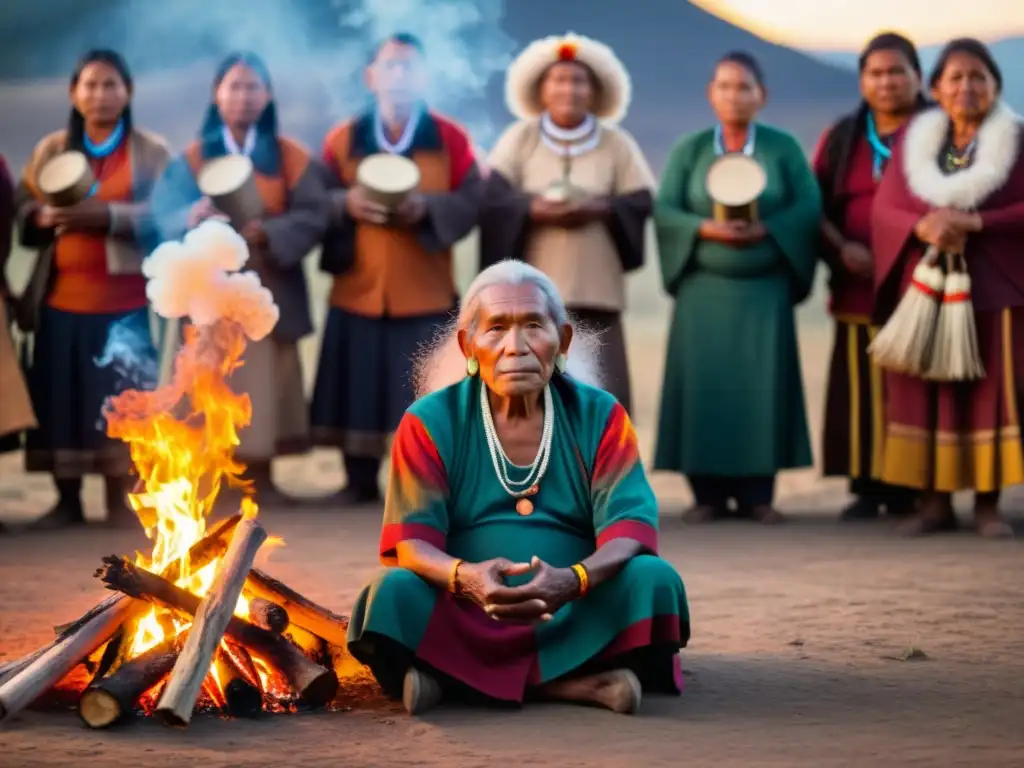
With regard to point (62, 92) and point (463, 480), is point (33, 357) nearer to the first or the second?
point (463, 480)

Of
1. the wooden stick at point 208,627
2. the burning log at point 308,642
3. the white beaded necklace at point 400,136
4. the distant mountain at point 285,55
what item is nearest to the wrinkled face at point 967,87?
the white beaded necklace at point 400,136

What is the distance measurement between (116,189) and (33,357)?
3.11 ft

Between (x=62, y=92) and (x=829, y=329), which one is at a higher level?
(x=62, y=92)

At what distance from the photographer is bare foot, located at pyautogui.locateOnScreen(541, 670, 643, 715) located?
4.80 meters

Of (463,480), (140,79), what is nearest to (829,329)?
(140,79)

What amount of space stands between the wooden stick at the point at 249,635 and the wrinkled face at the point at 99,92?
442 cm

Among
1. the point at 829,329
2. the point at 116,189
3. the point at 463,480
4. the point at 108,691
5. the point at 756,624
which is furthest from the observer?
the point at 829,329

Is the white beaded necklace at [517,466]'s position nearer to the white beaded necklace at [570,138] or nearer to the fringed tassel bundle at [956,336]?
the fringed tassel bundle at [956,336]

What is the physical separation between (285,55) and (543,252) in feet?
23.6

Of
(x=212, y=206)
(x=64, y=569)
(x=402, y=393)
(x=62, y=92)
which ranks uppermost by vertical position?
(x=62, y=92)

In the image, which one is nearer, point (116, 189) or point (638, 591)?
point (638, 591)

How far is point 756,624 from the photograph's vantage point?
629cm

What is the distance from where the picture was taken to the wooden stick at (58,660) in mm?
4699

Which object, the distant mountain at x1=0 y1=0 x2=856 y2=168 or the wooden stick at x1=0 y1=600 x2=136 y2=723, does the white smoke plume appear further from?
the distant mountain at x1=0 y1=0 x2=856 y2=168
